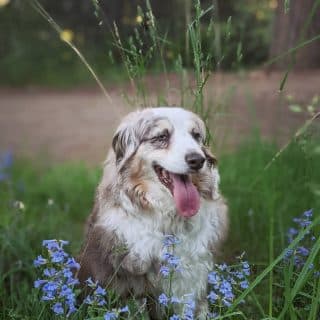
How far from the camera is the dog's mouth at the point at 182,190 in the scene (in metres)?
2.92

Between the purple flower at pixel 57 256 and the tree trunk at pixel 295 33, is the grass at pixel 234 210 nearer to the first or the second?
the purple flower at pixel 57 256

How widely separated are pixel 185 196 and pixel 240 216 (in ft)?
4.57

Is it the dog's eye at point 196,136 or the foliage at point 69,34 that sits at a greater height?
the dog's eye at point 196,136

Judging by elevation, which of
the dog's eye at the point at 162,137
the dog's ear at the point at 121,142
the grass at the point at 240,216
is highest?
the dog's eye at the point at 162,137

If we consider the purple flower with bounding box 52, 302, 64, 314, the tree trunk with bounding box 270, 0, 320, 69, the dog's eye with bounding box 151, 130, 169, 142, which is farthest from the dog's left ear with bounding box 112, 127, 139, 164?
the tree trunk with bounding box 270, 0, 320, 69

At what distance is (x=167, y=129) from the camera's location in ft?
9.64

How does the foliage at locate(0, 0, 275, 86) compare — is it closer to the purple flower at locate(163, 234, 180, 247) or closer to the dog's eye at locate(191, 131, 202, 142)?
the dog's eye at locate(191, 131, 202, 142)

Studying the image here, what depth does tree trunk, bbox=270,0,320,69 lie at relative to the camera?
5.37 metres

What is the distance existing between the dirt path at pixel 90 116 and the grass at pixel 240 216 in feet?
1.73

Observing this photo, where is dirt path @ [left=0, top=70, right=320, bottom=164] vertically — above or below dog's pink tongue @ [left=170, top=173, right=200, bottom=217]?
below

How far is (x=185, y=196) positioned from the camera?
9.57 feet

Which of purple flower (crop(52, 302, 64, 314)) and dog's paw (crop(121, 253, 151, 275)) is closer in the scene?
purple flower (crop(52, 302, 64, 314))

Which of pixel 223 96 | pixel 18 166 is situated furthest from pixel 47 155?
pixel 223 96

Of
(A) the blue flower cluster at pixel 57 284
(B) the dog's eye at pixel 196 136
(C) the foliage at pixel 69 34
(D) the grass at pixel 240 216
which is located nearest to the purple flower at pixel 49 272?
(A) the blue flower cluster at pixel 57 284
